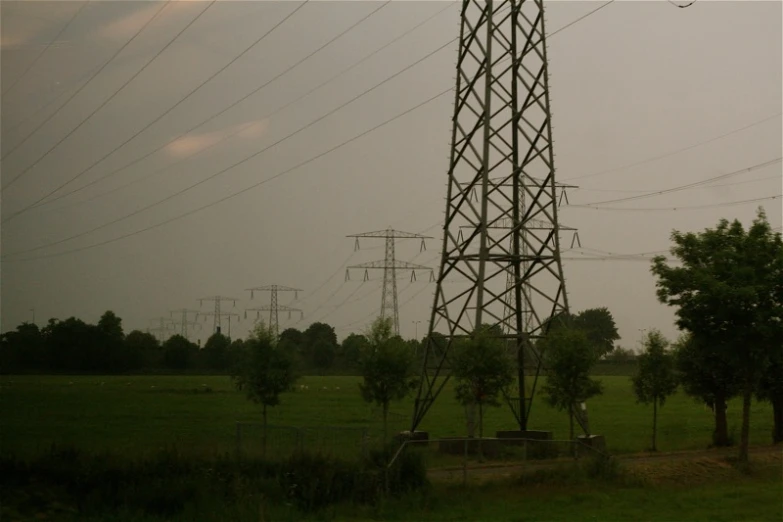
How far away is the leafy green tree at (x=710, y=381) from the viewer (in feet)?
129

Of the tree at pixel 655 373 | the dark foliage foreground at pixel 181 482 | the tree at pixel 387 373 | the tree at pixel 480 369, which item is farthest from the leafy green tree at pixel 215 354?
the dark foliage foreground at pixel 181 482

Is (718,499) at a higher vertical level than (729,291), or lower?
lower

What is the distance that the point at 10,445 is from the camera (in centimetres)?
2536

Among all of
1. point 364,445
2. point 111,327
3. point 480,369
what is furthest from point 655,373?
point 111,327

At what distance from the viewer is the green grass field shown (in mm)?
29609

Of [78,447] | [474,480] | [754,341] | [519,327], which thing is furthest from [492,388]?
[78,447]

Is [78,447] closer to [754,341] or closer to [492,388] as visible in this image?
[492,388]

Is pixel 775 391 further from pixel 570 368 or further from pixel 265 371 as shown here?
pixel 265 371

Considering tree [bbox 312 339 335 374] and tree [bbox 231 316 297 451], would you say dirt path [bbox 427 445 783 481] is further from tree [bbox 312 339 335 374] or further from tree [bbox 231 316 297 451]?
tree [bbox 312 339 335 374]

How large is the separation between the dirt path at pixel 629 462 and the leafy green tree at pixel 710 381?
64.3 inches

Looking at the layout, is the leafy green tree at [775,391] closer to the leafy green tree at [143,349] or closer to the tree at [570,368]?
the tree at [570,368]

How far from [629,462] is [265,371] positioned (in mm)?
17715

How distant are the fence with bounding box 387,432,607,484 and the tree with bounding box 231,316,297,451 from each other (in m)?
12.7

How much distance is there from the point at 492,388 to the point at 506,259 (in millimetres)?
4619
